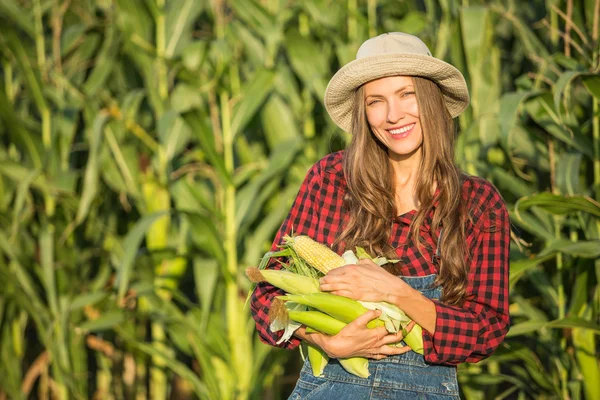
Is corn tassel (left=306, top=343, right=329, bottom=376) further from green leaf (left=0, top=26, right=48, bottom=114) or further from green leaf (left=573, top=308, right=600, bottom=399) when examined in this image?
green leaf (left=0, top=26, right=48, bottom=114)

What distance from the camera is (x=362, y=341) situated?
1.59 metres

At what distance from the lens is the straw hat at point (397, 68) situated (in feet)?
5.74

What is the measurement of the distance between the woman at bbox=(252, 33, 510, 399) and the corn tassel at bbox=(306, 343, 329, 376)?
1 centimetres

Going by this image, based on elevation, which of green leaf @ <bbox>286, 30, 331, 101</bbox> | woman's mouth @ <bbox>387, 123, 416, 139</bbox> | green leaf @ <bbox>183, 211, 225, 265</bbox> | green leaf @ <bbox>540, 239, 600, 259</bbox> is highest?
green leaf @ <bbox>286, 30, 331, 101</bbox>

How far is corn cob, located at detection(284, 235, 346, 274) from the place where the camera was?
1647 mm

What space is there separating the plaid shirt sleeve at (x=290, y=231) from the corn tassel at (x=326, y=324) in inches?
5.6

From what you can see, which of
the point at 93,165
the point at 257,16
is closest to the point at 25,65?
the point at 93,165

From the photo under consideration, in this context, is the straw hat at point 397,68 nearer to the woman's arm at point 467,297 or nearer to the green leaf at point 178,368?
the woman's arm at point 467,297

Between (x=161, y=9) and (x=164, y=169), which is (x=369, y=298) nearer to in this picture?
(x=164, y=169)

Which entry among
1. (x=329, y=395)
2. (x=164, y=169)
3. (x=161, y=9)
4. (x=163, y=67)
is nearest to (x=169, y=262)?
(x=164, y=169)

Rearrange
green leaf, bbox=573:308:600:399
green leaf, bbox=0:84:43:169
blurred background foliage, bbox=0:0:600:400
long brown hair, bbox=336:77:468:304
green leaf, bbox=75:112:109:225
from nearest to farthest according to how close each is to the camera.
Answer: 1. long brown hair, bbox=336:77:468:304
2. green leaf, bbox=573:308:600:399
3. blurred background foliage, bbox=0:0:600:400
4. green leaf, bbox=75:112:109:225
5. green leaf, bbox=0:84:43:169

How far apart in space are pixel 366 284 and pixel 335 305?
0.23ft

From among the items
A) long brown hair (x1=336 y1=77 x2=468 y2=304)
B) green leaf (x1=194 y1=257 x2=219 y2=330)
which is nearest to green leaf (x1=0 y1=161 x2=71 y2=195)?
green leaf (x1=194 y1=257 x2=219 y2=330)

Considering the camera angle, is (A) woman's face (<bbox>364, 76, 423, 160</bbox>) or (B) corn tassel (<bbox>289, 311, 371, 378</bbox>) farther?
(A) woman's face (<bbox>364, 76, 423, 160</bbox>)
